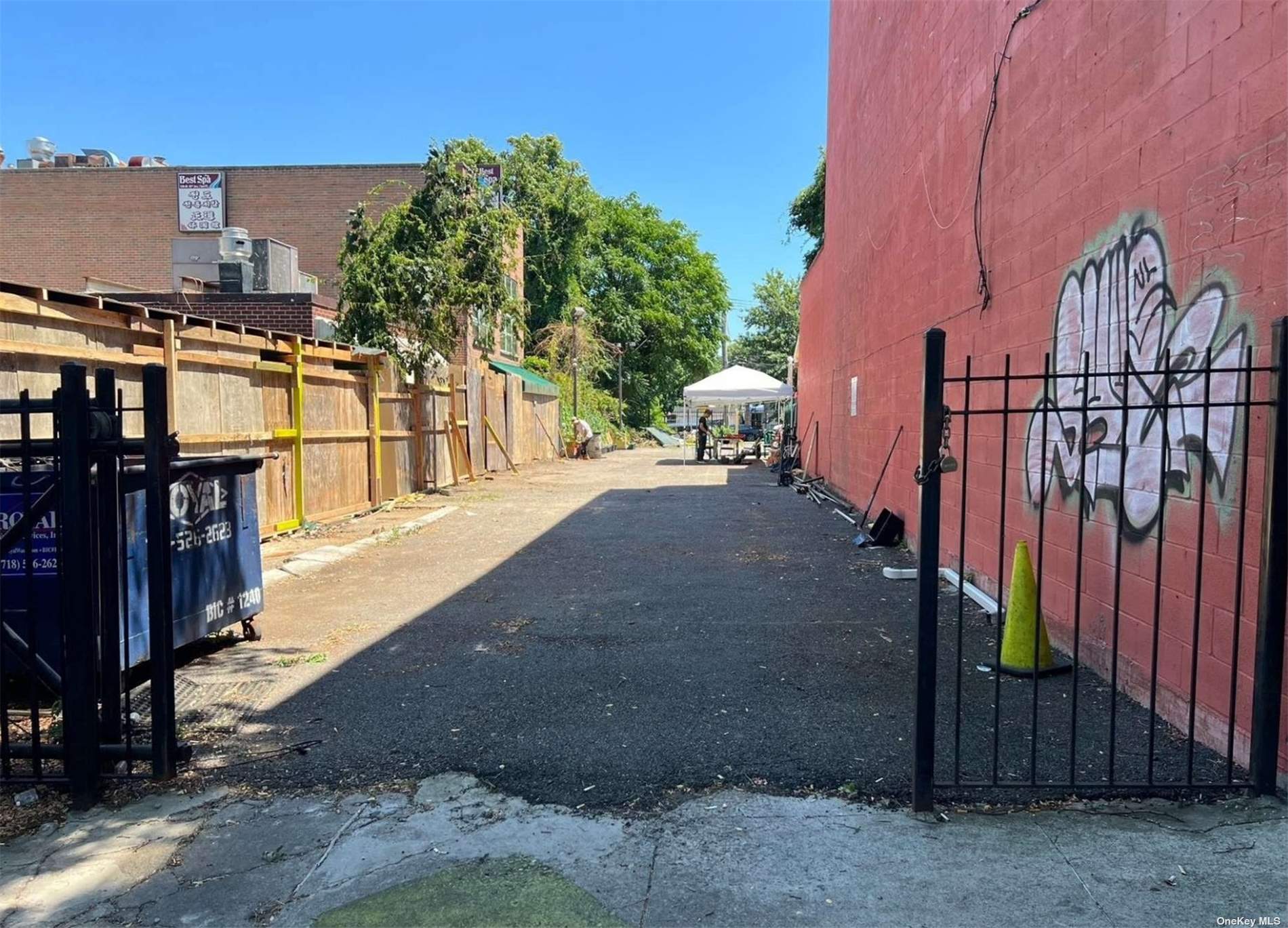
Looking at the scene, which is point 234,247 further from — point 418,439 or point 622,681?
point 622,681

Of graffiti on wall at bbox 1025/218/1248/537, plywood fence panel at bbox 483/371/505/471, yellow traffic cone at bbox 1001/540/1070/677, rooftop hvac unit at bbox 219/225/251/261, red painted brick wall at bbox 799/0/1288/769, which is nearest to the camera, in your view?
red painted brick wall at bbox 799/0/1288/769

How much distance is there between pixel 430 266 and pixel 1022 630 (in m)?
12.3

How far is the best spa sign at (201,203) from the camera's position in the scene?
26438 millimetres

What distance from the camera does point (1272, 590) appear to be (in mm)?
3332

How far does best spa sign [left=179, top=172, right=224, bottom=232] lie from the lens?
26438 millimetres

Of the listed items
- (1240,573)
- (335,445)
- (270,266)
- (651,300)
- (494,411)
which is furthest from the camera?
(651,300)

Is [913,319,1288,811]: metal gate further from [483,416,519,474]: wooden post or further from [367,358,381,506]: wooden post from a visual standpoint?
[483,416,519,474]: wooden post

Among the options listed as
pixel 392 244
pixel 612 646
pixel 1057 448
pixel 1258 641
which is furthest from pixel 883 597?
pixel 392 244

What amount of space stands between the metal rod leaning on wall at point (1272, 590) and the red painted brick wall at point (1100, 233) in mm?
131

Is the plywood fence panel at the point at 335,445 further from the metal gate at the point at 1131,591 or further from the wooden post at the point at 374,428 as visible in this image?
the metal gate at the point at 1131,591

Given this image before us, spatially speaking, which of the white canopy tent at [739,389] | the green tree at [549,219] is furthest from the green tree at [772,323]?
the white canopy tent at [739,389]

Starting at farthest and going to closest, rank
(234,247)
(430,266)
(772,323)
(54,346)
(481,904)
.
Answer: (772,323)
(234,247)
(430,266)
(54,346)
(481,904)

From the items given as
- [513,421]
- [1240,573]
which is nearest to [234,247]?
[513,421]

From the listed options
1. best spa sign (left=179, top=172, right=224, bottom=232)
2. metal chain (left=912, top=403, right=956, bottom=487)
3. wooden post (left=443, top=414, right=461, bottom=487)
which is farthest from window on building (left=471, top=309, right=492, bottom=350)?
best spa sign (left=179, top=172, right=224, bottom=232)
